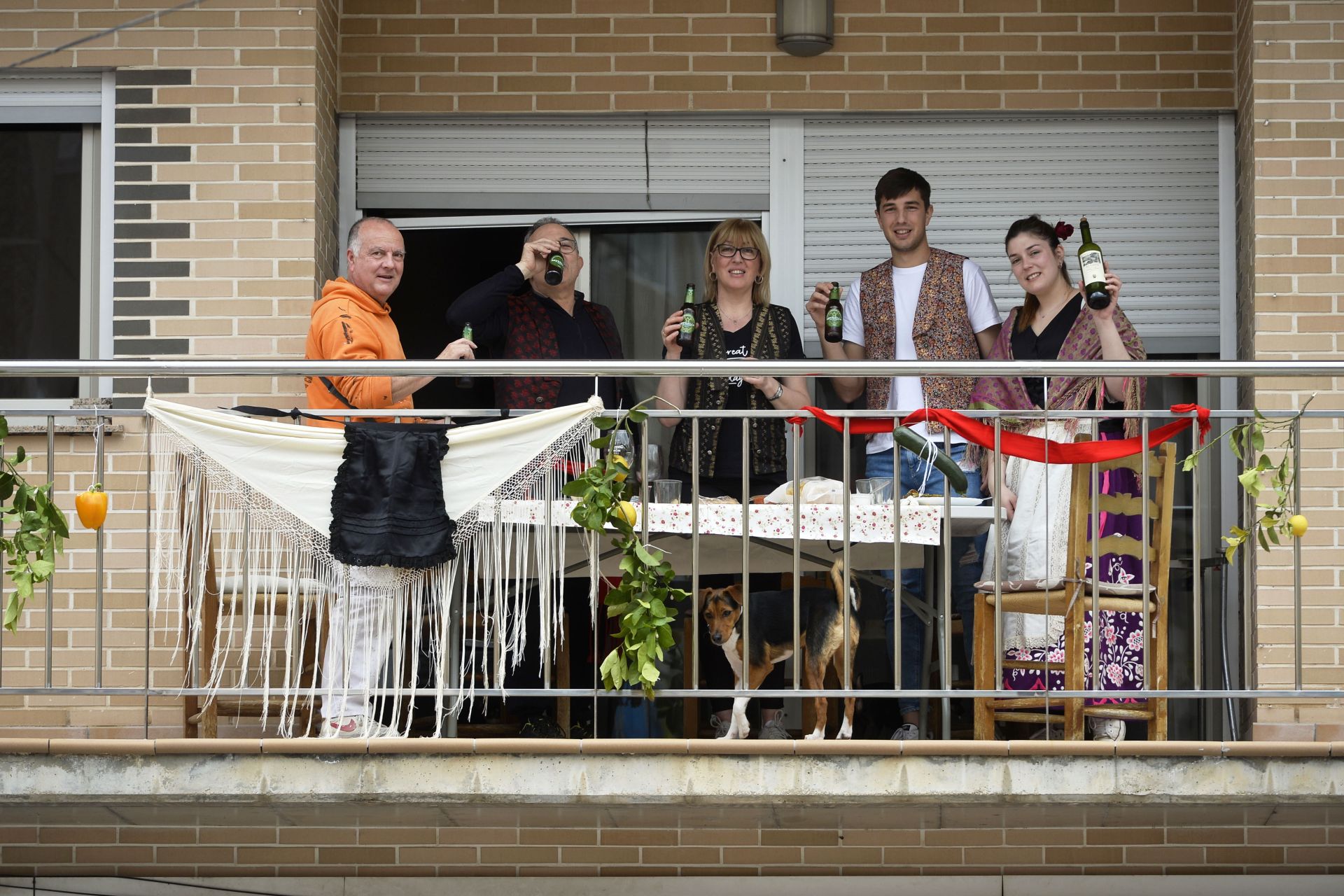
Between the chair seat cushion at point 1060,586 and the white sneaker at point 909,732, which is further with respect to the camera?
the white sneaker at point 909,732

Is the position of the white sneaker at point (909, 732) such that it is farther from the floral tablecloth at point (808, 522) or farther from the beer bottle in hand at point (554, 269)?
the beer bottle in hand at point (554, 269)

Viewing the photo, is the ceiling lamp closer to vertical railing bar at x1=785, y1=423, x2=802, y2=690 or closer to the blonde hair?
the blonde hair

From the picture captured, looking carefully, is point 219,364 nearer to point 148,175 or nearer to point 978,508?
point 148,175

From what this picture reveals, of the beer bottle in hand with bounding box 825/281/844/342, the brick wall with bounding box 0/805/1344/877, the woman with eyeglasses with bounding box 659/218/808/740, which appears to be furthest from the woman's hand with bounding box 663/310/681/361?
the brick wall with bounding box 0/805/1344/877

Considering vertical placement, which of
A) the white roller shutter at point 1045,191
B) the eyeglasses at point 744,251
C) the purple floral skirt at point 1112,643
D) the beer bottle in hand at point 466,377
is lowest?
the purple floral skirt at point 1112,643

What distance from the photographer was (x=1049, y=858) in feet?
22.1

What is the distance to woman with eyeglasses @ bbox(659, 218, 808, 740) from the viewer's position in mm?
6324

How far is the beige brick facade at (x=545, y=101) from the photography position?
644cm

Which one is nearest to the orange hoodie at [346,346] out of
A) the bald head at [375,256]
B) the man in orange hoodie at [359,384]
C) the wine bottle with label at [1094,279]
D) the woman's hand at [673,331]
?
the man in orange hoodie at [359,384]

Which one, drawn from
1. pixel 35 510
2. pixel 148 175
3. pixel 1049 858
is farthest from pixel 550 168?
pixel 1049 858

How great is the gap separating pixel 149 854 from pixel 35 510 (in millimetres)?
2130

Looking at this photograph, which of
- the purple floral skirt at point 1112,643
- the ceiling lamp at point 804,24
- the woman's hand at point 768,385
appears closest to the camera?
the purple floral skirt at point 1112,643

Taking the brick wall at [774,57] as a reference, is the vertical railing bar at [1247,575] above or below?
below

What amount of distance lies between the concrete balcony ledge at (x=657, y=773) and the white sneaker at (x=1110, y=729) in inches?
14.8
